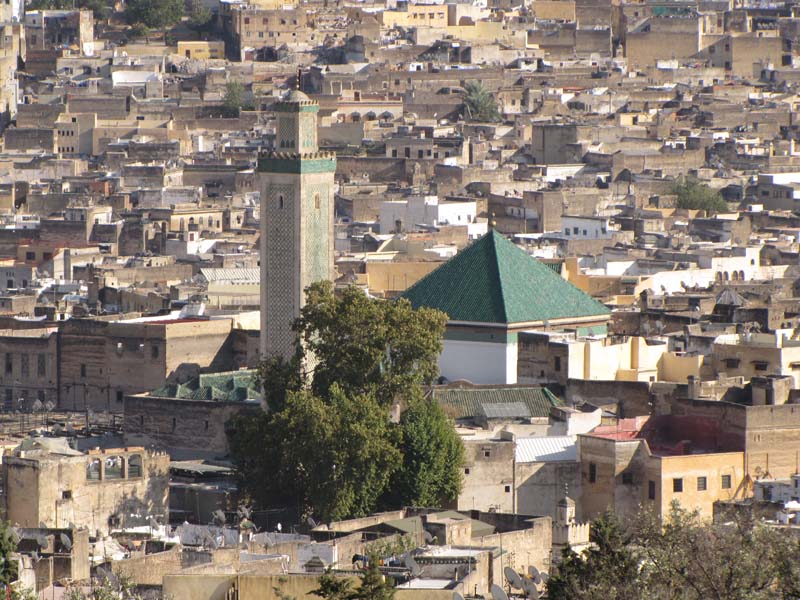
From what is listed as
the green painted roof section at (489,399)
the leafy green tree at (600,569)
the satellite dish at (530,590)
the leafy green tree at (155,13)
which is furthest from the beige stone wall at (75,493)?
the leafy green tree at (155,13)

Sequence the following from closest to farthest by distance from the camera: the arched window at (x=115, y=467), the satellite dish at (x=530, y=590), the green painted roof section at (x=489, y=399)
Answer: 1. the satellite dish at (x=530, y=590)
2. the arched window at (x=115, y=467)
3. the green painted roof section at (x=489, y=399)

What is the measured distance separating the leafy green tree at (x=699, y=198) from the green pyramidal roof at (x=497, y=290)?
2672 cm

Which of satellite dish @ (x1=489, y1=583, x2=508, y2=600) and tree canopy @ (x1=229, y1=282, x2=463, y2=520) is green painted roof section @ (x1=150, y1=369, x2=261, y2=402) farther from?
satellite dish @ (x1=489, y1=583, x2=508, y2=600)

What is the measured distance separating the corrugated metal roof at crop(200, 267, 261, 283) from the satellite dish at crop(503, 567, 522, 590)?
24.3 meters

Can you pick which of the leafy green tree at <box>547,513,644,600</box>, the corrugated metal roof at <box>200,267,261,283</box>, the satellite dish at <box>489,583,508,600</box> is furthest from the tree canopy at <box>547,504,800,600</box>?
the corrugated metal roof at <box>200,267,261,283</box>

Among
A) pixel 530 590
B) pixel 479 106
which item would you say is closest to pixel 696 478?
pixel 530 590

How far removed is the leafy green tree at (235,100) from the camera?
93.9 metres

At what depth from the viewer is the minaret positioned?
4722 cm

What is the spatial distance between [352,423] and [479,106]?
53027 millimetres

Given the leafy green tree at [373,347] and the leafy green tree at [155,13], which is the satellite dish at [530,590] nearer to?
the leafy green tree at [373,347]

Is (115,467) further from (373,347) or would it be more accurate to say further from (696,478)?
(696,478)

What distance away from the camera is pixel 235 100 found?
9425cm

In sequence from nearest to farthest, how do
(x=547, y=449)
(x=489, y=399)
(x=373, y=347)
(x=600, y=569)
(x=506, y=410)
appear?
(x=600, y=569), (x=373, y=347), (x=547, y=449), (x=506, y=410), (x=489, y=399)

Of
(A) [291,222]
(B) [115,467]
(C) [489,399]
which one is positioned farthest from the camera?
(A) [291,222]
